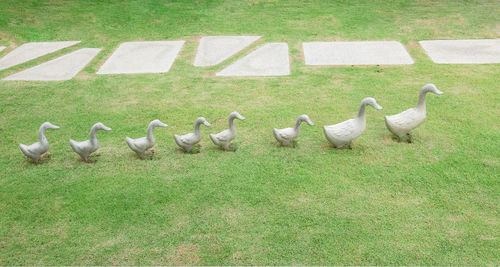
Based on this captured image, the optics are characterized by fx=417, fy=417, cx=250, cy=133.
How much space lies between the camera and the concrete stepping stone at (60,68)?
7062mm

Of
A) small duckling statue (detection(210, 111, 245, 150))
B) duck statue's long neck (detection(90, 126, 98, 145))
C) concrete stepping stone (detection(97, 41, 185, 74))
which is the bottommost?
small duckling statue (detection(210, 111, 245, 150))

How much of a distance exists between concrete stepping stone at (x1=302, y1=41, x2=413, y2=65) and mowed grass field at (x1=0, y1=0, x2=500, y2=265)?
0.79ft

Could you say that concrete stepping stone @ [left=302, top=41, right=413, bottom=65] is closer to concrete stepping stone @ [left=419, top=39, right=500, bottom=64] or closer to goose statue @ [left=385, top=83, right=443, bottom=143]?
concrete stepping stone @ [left=419, top=39, right=500, bottom=64]

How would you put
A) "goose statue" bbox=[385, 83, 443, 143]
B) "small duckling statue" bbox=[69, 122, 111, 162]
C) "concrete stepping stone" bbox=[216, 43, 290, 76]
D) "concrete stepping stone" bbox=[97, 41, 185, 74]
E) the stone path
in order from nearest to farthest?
"small duckling statue" bbox=[69, 122, 111, 162] < "goose statue" bbox=[385, 83, 443, 143] < "concrete stepping stone" bbox=[216, 43, 290, 76] < the stone path < "concrete stepping stone" bbox=[97, 41, 185, 74]

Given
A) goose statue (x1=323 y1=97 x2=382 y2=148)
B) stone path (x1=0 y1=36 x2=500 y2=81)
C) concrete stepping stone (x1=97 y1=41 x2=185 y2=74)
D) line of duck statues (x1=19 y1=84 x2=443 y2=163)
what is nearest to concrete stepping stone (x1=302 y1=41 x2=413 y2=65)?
stone path (x1=0 y1=36 x2=500 y2=81)

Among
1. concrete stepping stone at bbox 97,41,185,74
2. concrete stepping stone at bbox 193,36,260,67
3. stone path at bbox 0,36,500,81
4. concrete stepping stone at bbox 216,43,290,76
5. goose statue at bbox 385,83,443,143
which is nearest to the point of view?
goose statue at bbox 385,83,443,143

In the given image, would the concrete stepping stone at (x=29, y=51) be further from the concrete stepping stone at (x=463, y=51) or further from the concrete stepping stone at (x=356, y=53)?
the concrete stepping stone at (x=463, y=51)

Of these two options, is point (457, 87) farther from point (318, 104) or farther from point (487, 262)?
point (487, 262)

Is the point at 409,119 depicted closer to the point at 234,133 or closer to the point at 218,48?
the point at 234,133

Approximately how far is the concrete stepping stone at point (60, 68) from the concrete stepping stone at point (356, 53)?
408cm

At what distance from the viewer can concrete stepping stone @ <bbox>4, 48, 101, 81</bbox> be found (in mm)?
7062

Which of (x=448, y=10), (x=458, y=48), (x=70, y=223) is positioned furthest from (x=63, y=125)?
(x=448, y=10)

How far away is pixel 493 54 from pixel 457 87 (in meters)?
1.71

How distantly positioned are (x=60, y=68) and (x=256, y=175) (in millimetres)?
4840
